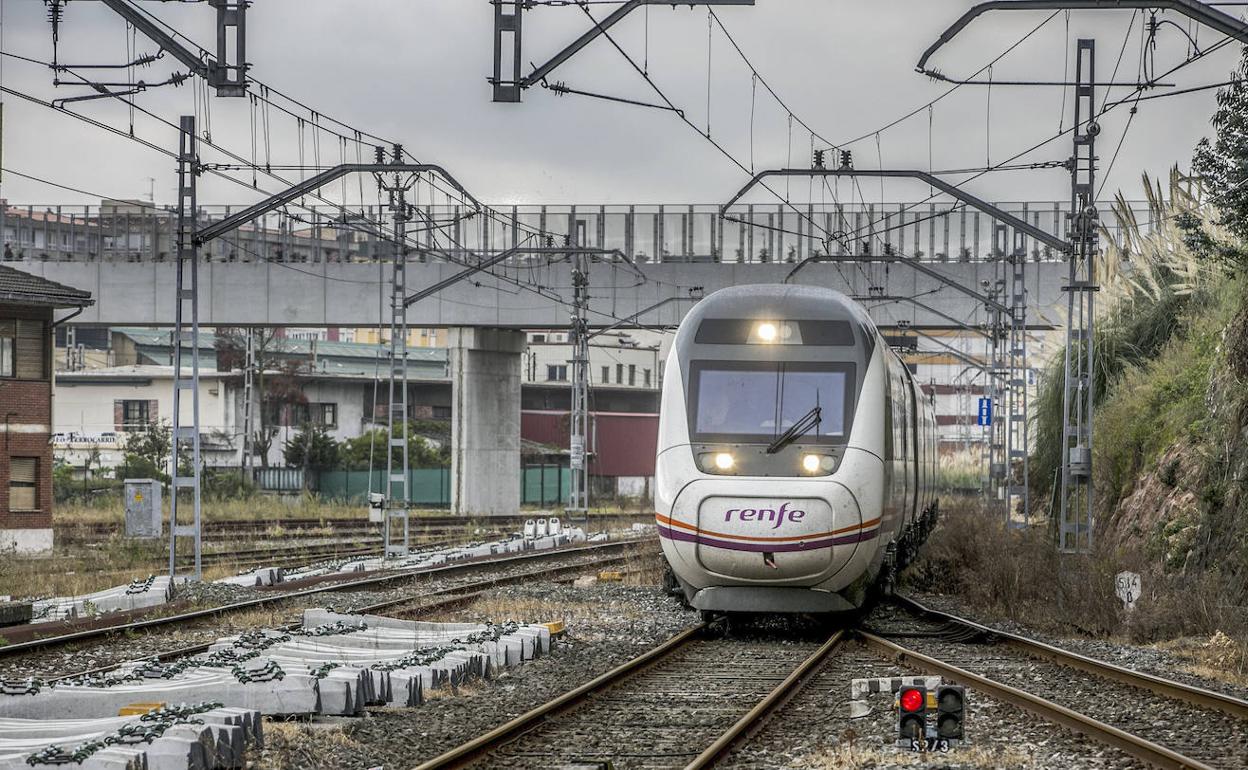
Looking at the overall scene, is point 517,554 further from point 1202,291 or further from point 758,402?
point 758,402

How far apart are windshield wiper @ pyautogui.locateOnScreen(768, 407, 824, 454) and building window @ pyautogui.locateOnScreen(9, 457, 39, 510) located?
24.4 metres

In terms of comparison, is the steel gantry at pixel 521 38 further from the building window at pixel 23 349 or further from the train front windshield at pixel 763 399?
the building window at pixel 23 349

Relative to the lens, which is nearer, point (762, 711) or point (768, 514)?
point (762, 711)

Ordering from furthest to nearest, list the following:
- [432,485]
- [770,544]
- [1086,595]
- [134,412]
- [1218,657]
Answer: [134,412] < [432,485] < [1086,595] < [770,544] < [1218,657]

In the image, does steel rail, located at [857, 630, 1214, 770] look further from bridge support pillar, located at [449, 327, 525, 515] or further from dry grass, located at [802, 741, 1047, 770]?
bridge support pillar, located at [449, 327, 525, 515]

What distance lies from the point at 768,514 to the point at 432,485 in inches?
1912

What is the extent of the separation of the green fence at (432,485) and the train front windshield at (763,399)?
147 feet

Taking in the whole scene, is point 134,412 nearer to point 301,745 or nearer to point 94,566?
point 94,566

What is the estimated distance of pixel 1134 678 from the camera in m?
12.5

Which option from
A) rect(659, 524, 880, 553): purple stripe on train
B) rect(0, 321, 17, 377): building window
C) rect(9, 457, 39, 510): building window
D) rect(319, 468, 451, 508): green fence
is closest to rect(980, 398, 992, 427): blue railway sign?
rect(319, 468, 451, 508): green fence

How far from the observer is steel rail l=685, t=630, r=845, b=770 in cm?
917

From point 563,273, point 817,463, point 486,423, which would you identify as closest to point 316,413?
point 486,423

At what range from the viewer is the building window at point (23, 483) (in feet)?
115

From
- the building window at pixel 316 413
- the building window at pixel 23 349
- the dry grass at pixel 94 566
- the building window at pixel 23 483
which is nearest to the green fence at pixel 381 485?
the building window at pixel 316 413
